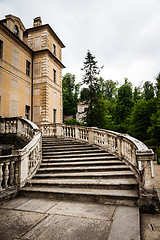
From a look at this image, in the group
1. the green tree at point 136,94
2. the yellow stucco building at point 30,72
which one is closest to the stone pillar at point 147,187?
the yellow stucco building at point 30,72

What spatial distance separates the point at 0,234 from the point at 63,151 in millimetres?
6472

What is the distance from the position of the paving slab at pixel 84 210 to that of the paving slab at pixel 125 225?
0.22 meters

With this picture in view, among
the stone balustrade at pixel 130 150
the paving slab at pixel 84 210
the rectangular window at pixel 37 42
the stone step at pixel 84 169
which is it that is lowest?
the paving slab at pixel 84 210

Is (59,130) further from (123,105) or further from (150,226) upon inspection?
(123,105)

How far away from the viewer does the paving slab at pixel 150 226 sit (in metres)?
2.85

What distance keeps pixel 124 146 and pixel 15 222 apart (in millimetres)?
5374

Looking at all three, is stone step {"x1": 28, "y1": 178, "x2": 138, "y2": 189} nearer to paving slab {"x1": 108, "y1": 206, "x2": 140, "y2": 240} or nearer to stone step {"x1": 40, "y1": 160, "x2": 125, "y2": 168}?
paving slab {"x1": 108, "y1": 206, "x2": 140, "y2": 240}

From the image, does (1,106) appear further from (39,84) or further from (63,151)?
(63,151)

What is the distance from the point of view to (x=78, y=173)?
644 centimetres

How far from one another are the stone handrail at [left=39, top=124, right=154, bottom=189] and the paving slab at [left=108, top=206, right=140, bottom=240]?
76 cm

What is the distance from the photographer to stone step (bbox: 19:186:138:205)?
4316 mm

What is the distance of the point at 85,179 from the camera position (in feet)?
19.5

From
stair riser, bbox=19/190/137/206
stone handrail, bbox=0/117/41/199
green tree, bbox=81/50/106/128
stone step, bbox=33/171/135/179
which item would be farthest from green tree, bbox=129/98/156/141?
stair riser, bbox=19/190/137/206

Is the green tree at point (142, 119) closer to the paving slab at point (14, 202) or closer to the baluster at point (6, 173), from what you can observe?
the paving slab at point (14, 202)
